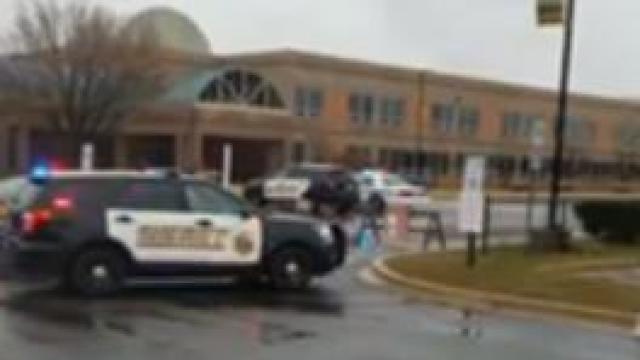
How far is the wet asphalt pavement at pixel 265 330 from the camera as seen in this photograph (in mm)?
12766

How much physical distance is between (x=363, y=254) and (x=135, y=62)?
45.3 m

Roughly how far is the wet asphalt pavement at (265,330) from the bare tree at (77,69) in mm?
52126

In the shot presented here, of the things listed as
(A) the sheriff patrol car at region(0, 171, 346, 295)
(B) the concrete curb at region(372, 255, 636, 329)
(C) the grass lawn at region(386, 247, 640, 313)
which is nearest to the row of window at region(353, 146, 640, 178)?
(C) the grass lawn at region(386, 247, 640, 313)

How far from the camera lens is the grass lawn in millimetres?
18312

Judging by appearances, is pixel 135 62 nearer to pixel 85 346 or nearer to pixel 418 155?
pixel 418 155

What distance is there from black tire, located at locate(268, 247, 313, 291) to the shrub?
1204cm

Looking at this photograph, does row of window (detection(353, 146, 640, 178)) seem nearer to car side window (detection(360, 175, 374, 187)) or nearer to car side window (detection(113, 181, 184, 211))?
car side window (detection(360, 175, 374, 187))

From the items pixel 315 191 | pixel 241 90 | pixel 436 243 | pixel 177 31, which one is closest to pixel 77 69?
pixel 241 90

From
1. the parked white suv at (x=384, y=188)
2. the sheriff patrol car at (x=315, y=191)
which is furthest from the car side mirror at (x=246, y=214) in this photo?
the parked white suv at (x=384, y=188)

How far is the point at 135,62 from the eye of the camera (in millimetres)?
70500

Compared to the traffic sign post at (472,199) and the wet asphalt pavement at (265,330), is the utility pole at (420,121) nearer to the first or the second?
the traffic sign post at (472,199)

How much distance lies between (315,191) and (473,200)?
24103 millimetres

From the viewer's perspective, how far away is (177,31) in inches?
4026

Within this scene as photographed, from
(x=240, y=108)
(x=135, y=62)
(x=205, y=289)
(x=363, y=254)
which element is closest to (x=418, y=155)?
(x=240, y=108)
